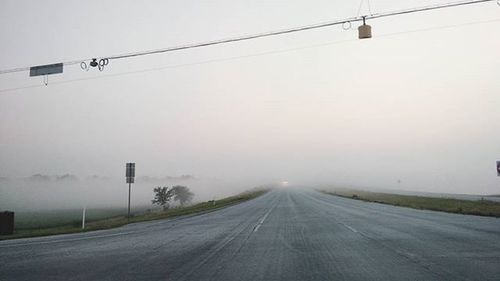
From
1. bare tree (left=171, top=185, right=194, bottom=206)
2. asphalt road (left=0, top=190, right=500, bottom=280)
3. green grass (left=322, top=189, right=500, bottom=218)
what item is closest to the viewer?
asphalt road (left=0, top=190, right=500, bottom=280)

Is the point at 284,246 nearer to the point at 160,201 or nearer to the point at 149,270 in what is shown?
the point at 149,270

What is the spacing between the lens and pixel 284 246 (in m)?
11.3

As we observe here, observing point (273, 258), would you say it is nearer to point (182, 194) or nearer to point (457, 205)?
point (457, 205)

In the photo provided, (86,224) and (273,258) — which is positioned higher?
(273,258)

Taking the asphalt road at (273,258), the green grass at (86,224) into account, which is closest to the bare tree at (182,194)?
the green grass at (86,224)

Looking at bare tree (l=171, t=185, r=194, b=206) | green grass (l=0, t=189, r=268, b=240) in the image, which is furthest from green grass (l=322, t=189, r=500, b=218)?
bare tree (l=171, t=185, r=194, b=206)

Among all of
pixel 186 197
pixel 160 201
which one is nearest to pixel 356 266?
pixel 160 201

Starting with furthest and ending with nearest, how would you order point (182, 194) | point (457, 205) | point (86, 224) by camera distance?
point (182, 194), point (457, 205), point (86, 224)

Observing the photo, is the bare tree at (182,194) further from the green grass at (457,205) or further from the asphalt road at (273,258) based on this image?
the asphalt road at (273,258)

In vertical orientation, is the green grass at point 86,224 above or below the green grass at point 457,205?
below

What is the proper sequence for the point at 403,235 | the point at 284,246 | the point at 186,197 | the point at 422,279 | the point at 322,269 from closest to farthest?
1. the point at 422,279
2. the point at 322,269
3. the point at 284,246
4. the point at 403,235
5. the point at 186,197

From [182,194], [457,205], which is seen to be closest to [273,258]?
[457,205]

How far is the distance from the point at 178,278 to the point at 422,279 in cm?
462

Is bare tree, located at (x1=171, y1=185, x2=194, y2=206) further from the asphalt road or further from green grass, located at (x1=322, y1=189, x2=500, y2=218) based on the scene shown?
the asphalt road
